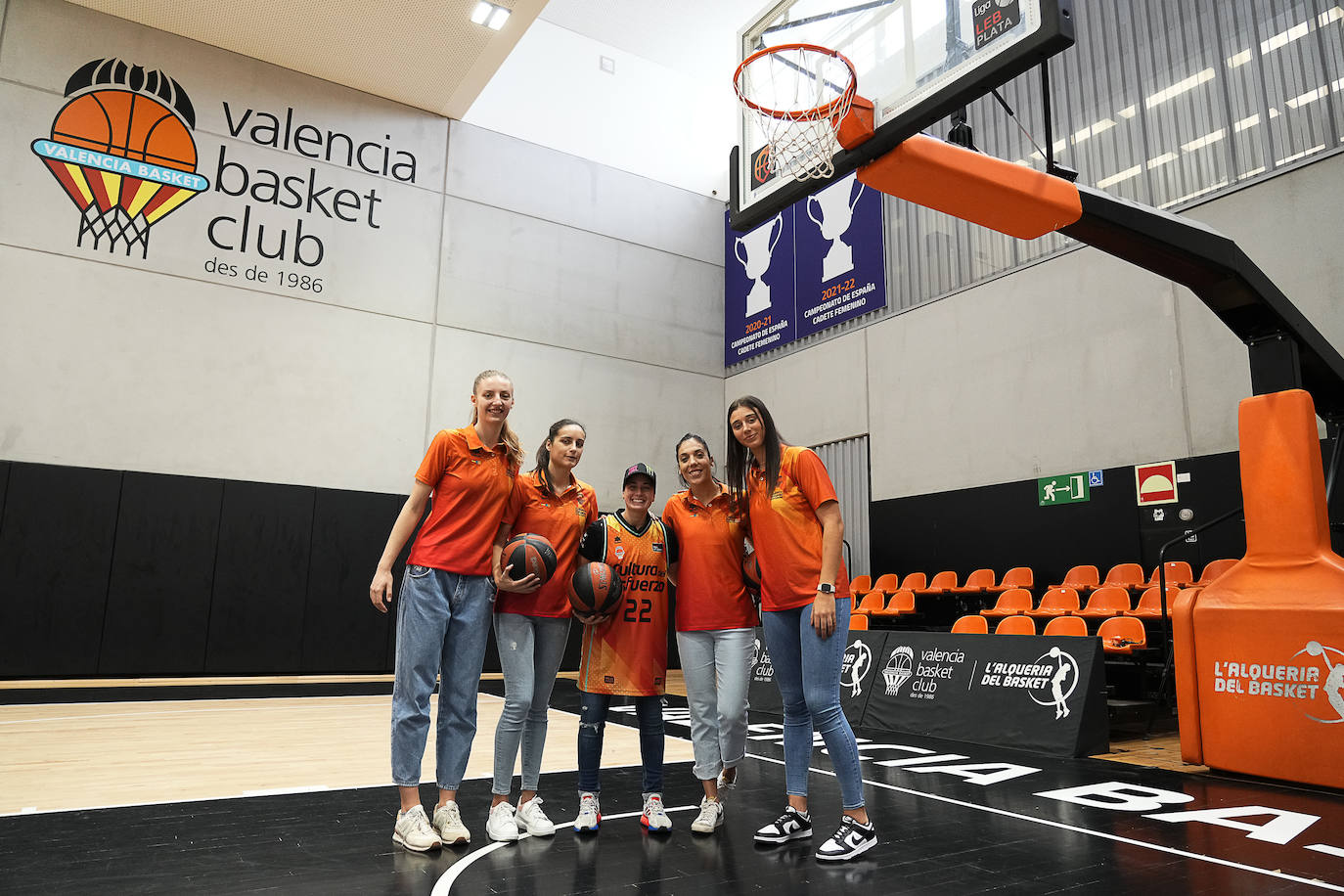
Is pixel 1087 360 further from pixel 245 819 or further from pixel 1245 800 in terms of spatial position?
pixel 245 819

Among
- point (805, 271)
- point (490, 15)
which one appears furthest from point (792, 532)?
point (805, 271)

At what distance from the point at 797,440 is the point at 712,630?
8.99 meters

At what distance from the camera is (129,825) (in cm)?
318

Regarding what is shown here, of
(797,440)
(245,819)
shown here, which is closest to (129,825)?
(245,819)

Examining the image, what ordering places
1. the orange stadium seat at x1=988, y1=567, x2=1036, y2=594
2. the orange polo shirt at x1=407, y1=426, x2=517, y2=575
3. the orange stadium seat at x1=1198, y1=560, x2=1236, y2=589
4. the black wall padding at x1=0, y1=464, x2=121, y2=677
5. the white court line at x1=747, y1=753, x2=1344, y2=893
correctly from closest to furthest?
the white court line at x1=747, y1=753, x2=1344, y2=893, the orange polo shirt at x1=407, y1=426, x2=517, y2=575, the orange stadium seat at x1=1198, y1=560, x2=1236, y2=589, the black wall padding at x1=0, y1=464, x2=121, y2=677, the orange stadium seat at x1=988, y1=567, x2=1036, y2=594

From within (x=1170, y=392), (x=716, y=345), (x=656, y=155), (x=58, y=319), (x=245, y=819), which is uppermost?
(x=656, y=155)

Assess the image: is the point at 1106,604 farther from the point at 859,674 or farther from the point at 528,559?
the point at 528,559

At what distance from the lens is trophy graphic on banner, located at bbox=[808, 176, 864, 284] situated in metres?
11.7

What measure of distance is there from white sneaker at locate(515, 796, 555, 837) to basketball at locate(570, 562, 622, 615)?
0.75 metres

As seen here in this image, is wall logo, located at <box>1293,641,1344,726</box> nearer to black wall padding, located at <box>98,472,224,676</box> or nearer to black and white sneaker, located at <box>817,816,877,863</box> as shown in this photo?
black and white sneaker, located at <box>817,816,877,863</box>

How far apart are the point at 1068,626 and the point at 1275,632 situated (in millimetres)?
2073

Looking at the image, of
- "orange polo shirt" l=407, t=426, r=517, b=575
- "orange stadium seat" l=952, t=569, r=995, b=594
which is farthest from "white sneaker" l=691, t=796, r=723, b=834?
"orange stadium seat" l=952, t=569, r=995, b=594

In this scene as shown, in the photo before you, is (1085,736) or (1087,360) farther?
(1087,360)

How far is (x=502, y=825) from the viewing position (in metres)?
3.03
